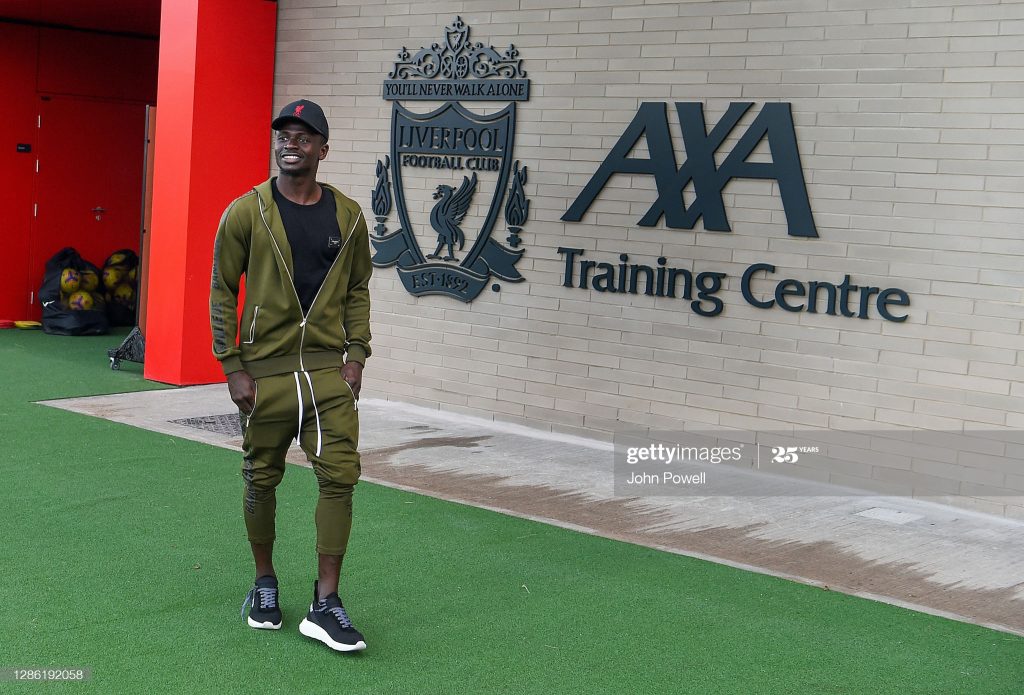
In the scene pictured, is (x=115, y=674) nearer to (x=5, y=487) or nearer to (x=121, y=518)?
(x=121, y=518)

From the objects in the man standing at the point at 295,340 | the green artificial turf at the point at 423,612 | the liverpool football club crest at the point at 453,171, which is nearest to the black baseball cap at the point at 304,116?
the man standing at the point at 295,340

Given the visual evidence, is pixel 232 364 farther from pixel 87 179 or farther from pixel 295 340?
pixel 87 179

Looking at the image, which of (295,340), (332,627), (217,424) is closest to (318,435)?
(295,340)

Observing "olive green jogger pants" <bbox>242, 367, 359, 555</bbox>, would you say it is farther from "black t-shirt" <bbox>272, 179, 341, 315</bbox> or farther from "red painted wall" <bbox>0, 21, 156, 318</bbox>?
"red painted wall" <bbox>0, 21, 156, 318</bbox>

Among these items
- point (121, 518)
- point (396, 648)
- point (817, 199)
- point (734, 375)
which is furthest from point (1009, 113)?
point (121, 518)

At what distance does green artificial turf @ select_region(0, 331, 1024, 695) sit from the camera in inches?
163

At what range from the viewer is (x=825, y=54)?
744cm

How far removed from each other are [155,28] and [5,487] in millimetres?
8705

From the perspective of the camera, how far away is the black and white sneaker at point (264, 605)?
445 cm

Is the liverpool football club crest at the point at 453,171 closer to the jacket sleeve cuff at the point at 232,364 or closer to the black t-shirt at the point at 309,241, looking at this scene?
the black t-shirt at the point at 309,241

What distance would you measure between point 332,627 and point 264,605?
1.19 ft

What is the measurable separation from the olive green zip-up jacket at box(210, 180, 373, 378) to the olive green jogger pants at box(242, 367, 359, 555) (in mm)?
76

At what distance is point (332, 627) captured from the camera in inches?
168

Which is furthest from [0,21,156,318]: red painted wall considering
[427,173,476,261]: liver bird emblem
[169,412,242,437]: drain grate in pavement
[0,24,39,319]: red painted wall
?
[427,173,476,261]: liver bird emblem
